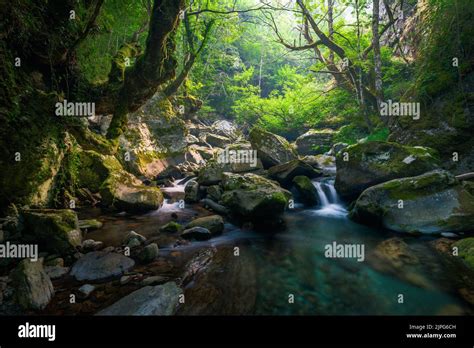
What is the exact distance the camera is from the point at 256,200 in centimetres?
656

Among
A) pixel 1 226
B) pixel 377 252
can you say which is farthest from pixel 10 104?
pixel 377 252

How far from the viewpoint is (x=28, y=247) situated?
4.43 m

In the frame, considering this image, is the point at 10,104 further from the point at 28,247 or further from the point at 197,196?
the point at 197,196

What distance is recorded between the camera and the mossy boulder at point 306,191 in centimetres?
905

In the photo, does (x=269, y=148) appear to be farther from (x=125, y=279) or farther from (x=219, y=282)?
(x=125, y=279)

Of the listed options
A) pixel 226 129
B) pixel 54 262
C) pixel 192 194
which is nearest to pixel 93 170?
pixel 192 194

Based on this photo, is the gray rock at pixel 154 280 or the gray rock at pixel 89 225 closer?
the gray rock at pixel 154 280

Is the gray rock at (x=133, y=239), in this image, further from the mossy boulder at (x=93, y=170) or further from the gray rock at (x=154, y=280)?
the mossy boulder at (x=93, y=170)

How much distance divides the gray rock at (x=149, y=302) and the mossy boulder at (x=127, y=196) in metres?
4.85

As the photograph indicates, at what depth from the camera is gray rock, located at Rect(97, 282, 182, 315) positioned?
300cm

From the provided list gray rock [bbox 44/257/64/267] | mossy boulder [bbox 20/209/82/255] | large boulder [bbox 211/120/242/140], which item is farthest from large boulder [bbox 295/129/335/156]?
gray rock [bbox 44/257/64/267]

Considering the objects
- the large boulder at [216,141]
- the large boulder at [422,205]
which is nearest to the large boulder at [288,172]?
the large boulder at [422,205]

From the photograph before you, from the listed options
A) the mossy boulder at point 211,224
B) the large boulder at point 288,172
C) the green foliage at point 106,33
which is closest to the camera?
the mossy boulder at point 211,224

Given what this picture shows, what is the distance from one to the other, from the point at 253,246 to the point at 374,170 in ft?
15.7
